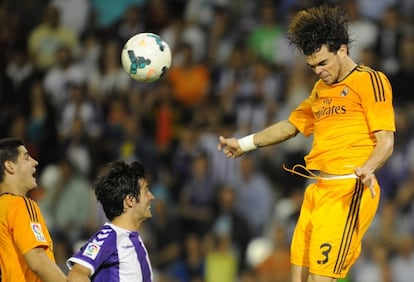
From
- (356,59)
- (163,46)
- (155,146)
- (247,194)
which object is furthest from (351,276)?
(163,46)

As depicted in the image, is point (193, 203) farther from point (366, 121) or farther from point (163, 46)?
point (366, 121)

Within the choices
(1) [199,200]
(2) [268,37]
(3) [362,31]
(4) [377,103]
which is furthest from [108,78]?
(4) [377,103]

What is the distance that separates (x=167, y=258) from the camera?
41.3 ft

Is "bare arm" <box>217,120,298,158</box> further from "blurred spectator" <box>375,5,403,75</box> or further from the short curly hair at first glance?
"blurred spectator" <box>375,5,403,75</box>

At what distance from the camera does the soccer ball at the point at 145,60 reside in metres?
7.87

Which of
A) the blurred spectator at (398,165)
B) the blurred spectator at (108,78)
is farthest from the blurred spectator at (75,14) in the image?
the blurred spectator at (398,165)

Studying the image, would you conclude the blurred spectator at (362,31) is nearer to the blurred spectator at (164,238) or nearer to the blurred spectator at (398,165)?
the blurred spectator at (398,165)

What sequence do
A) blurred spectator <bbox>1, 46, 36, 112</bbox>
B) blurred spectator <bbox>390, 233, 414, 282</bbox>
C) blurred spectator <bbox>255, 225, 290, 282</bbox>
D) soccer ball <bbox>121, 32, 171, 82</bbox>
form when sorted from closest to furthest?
soccer ball <bbox>121, 32, 171, 82</bbox> < blurred spectator <bbox>390, 233, 414, 282</bbox> < blurred spectator <bbox>255, 225, 290, 282</bbox> < blurred spectator <bbox>1, 46, 36, 112</bbox>

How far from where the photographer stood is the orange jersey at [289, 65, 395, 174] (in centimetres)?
671

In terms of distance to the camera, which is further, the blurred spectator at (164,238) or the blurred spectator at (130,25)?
the blurred spectator at (130,25)

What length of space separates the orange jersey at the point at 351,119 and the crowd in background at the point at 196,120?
4.58 m

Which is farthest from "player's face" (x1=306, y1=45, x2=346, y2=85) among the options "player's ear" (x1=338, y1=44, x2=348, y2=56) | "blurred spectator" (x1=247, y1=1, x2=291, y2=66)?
"blurred spectator" (x1=247, y1=1, x2=291, y2=66)

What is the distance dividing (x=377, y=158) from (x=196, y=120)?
7.10 m

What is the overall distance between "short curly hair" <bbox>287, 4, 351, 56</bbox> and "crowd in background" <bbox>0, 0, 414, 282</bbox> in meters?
4.87
